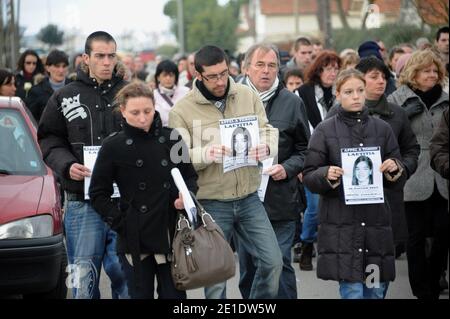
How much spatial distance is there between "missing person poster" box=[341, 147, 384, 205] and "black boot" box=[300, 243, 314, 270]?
3.32m

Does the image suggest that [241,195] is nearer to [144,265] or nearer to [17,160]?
[144,265]

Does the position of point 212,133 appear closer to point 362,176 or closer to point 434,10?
point 362,176

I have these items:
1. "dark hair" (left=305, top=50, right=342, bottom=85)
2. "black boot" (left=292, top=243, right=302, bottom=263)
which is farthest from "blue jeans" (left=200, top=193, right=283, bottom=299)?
"black boot" (left=292, top=243, right=302, bottom=263)

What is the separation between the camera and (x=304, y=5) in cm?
8619

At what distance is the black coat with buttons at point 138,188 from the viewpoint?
615 cm

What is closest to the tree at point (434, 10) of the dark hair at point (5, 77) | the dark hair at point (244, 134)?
the dark hair at point (5, 77)

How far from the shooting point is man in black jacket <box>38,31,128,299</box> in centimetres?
698

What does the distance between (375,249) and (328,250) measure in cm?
32

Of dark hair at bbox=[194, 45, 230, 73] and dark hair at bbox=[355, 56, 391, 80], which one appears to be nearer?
dark hair at bbox=[194, 45, 230, 73]

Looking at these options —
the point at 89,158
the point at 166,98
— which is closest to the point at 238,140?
the point at 89,158

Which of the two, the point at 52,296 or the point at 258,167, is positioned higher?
the point at 258,167

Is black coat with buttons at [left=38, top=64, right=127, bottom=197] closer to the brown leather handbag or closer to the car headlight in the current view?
the car headlight

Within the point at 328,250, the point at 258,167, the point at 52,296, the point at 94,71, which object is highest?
the point at 94,71
